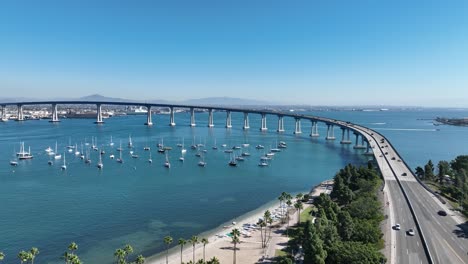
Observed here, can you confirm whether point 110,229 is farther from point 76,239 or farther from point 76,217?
point 76,217

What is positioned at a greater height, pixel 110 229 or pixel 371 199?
pixel 371 199

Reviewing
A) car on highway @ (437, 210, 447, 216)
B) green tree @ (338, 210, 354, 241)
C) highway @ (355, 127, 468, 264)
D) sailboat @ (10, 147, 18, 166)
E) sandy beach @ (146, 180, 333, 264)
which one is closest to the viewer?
highway @ (355, 127, 468, 264)

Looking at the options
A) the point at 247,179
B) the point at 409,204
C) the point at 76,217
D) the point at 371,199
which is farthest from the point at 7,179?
the point at 409,204

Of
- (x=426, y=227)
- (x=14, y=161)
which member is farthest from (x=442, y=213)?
(x=14, y=161)

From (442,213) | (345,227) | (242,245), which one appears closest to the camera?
Result: (345,227)

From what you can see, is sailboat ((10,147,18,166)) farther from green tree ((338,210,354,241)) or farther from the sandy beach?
green tree ((338,210,354,241))

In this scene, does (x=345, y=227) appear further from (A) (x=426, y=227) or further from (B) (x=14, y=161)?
(B) (x=14, y=161)

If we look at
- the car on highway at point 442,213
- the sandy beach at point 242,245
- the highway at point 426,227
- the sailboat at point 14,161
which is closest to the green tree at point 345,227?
the highway at point 426,227

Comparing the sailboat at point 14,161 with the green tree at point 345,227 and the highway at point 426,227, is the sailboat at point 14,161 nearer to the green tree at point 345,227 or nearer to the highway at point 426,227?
the green tree at point 345,227

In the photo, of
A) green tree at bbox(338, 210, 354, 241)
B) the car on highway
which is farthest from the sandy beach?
the car on highway

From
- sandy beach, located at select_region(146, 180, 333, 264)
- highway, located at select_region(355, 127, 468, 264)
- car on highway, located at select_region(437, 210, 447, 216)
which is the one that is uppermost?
car on highway, located at select_region(437, 210, 447, 216)

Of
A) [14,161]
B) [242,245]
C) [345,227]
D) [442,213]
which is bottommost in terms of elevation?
[242,245]
